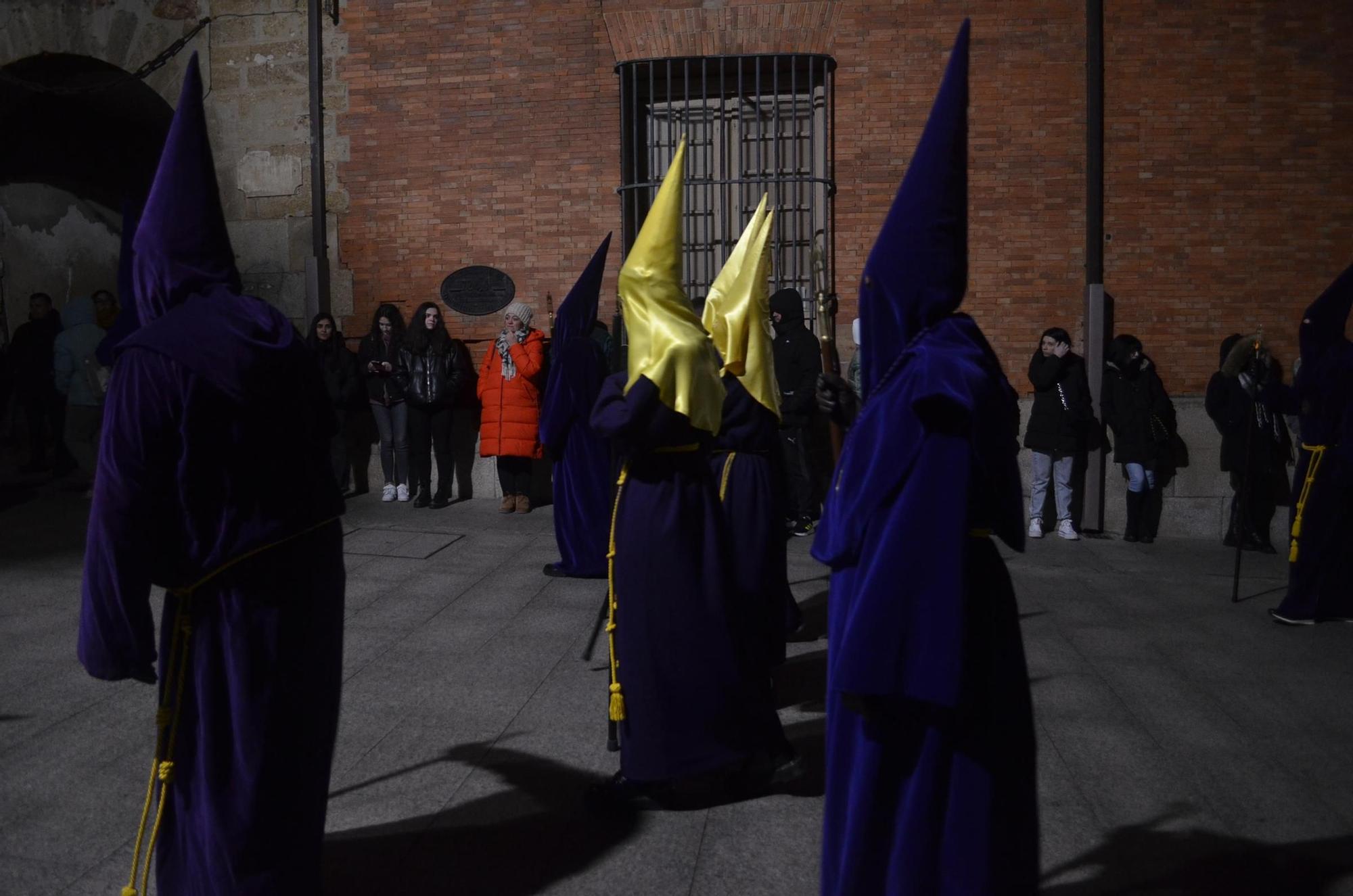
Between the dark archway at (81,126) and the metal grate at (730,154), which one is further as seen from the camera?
the dark archway at (81,126)

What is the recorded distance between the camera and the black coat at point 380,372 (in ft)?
36.2

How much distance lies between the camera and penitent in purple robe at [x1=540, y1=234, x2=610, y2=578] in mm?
7711

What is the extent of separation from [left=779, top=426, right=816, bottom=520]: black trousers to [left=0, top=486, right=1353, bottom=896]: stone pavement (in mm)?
2153

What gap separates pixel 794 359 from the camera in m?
10.0

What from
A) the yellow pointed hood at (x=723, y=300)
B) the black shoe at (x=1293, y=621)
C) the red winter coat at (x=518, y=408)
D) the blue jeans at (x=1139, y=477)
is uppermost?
the yellow pointed hood at (x=723, y=300)

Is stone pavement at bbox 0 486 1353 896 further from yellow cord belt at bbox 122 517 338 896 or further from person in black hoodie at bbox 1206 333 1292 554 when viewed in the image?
person in black hoodie at bbox 1206 333 1292 554

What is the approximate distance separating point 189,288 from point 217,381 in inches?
12.3

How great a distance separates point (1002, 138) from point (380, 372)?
6.21m

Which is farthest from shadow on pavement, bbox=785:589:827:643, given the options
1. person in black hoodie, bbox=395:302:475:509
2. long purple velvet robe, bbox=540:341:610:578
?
person in black hoodie, bbox=395:302:475:509

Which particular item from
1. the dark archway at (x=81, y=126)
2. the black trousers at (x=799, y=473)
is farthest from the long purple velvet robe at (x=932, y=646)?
the dark archway at (x=81, y=126)

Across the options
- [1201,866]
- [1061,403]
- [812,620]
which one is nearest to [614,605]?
[1201,866]

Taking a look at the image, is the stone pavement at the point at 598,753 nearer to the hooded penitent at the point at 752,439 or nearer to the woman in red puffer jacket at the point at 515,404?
the hooded penitent at the point at 752,439

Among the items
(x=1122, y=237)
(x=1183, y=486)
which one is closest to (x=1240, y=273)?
(x=1122, y=237)

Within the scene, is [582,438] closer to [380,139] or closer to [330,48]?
[380,139]
